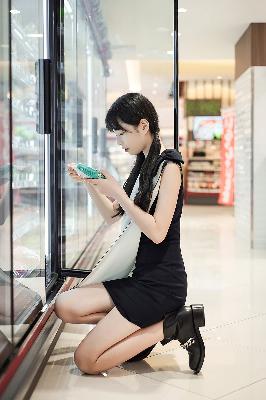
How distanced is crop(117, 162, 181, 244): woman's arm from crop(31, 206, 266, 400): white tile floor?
65 centimetres

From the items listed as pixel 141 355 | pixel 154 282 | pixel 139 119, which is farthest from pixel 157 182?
pixel 141 355

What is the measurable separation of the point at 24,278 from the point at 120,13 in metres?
5.06

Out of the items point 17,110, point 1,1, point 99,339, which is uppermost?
point 1,1

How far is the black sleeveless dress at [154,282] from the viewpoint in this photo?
9.53ft

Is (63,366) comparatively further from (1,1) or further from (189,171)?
(189,171)

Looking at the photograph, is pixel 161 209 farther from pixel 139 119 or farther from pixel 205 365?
pixel 205 365

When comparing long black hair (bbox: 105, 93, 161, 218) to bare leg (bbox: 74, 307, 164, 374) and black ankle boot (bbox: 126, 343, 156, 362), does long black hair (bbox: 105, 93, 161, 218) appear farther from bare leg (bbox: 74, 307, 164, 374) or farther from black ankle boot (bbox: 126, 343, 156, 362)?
black ankle boot (bbox: 126, 343, 156, 362)

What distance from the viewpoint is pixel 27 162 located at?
3.67m

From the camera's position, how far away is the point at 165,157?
2.93 m

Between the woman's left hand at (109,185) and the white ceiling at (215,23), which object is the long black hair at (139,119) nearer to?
the woman's left hand at (109,185)

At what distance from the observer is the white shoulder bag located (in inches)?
118

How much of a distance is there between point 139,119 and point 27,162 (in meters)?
1.00

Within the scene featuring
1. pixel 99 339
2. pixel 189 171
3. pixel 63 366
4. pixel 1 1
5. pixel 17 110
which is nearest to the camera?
pixel 1 1

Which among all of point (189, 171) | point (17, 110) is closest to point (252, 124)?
point (17, 110)
